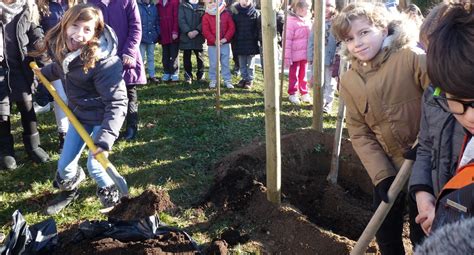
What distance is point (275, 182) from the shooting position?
A: 3363 mm

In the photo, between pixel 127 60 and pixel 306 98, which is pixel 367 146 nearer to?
pixel 127 60

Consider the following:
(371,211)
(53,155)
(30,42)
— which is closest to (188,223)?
(371,211)

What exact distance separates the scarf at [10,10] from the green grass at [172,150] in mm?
1406

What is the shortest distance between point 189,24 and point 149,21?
0.67m

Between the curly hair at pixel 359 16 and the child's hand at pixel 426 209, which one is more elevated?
the curly hair at pixel 359 16

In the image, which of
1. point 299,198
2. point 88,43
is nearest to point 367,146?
point 299,198

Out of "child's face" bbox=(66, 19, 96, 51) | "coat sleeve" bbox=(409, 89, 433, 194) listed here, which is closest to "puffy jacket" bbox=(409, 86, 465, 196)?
"coat sleeve" bbox=(409, 89, 433, 194)

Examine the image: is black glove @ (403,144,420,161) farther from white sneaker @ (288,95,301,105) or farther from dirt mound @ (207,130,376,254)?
white sneaker @ (288,95,301,105)

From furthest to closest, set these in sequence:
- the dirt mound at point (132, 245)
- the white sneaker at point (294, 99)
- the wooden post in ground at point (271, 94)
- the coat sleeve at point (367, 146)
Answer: the white sneaker at point (294, 99) → the wooden post in ground at point (271, 94) → the dirt mound at point (132, 245) → the coat sleeve at point (367, 146)

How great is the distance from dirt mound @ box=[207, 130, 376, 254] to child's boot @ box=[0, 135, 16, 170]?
1989 mm

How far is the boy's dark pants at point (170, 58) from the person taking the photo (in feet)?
25.3

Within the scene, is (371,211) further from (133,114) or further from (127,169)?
(133,114)

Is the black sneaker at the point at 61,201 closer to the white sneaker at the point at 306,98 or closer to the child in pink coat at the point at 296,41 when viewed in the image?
the child in pink coat at the point at 296,41

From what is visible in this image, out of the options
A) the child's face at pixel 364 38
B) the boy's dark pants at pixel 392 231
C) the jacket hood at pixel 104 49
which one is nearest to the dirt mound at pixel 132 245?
the boy's dark pants at pixel 392 231
